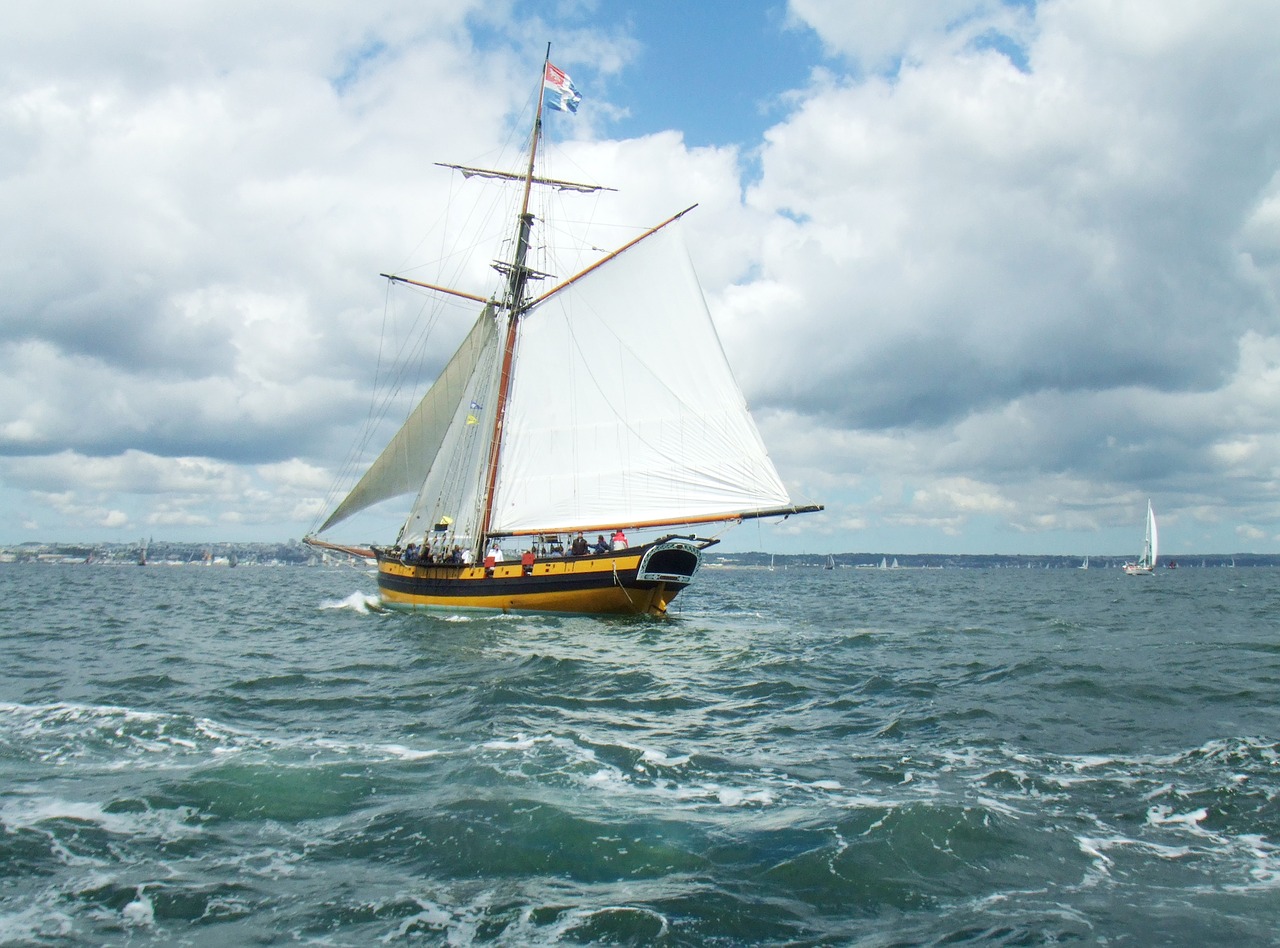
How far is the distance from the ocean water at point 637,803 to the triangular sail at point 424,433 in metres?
22.9

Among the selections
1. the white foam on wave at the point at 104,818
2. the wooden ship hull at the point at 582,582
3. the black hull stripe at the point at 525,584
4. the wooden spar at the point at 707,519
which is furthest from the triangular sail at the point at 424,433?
the white foam on wave at the point at 104,818

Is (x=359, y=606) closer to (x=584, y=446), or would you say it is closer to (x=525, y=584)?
(x=525, y=584)

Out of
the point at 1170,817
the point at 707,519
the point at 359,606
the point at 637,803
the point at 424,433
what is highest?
the point at 424,433

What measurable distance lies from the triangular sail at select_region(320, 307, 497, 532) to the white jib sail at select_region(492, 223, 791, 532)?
3705mm

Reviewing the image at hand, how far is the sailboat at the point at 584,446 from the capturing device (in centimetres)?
3500

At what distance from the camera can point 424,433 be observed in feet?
147

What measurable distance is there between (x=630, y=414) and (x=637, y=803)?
1066 inches

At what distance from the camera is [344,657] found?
25.3 m

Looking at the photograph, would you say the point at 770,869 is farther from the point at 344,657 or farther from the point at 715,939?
the point at 344,657

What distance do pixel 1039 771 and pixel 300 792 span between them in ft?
34.8

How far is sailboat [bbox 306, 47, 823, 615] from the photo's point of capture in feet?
115

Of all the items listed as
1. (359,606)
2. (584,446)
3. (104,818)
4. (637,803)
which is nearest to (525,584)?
(584,446)

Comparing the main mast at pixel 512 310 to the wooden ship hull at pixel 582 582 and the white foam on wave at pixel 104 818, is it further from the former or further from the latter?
the white foam on wave at pixel 104 818

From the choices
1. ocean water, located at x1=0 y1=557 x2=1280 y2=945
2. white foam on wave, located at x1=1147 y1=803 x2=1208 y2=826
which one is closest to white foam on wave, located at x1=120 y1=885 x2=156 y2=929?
ocean water, located at x1=0 y1=557 x2=1280 y2=945
